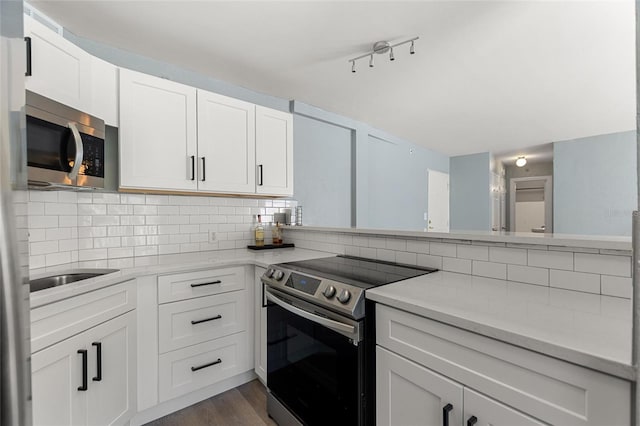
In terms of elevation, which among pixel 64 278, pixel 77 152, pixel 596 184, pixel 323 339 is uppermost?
pixel 596 184

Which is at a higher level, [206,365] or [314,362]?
[314,362]

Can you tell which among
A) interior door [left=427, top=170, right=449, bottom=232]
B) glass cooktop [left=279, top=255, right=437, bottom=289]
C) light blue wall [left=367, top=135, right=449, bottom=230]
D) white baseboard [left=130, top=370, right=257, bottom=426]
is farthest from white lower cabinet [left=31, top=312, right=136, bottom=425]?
interior door [left=427, top=170, right=449, bottom=232]

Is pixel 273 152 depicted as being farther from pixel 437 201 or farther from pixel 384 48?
pixel 437 201

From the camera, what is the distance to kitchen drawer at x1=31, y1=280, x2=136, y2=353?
1148mm

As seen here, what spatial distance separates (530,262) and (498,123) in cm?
336

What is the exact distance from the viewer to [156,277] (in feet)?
5.63

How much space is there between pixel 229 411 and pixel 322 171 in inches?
96.8

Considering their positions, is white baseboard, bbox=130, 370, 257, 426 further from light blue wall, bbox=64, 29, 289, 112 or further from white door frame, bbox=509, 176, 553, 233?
white door frame, bbox=509, 176, 553, 233

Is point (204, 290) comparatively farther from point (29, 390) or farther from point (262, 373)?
point (29, 390)

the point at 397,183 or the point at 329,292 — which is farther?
the point at 397,183

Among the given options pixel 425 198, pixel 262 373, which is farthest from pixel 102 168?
pixel 425 198

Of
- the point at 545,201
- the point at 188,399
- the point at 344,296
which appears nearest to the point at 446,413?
the point at 344,296

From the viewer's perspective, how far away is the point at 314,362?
141 centimetres

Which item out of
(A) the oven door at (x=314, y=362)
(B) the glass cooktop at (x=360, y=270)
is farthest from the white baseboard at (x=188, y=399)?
(B) the glass cooktop at (x=360, y=270)
